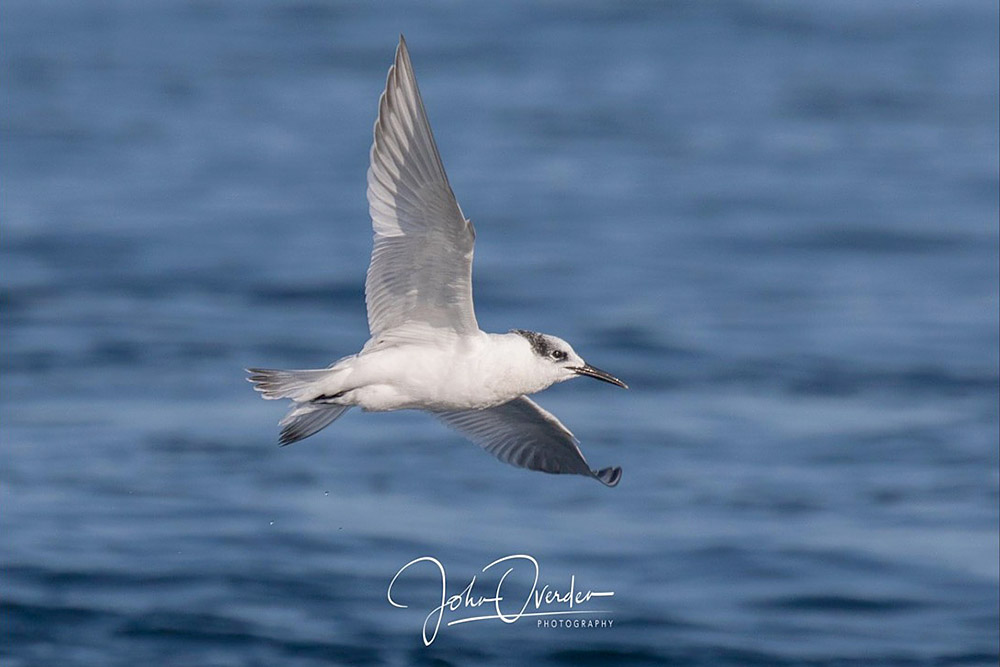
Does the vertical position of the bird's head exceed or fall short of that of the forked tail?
it exceeds it

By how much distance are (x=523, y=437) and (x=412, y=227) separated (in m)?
2.49

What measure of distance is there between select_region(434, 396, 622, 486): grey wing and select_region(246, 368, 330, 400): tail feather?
1732mm

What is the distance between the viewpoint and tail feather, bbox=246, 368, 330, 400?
8.15 metres

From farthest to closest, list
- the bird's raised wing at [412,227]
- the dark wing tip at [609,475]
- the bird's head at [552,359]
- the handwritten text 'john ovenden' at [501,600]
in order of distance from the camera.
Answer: the handwritten text 'john ovenden' at [501,600], the dark wing tip at [609,475], the bird's head at [552,359], the bird's raised wing at [412,227]

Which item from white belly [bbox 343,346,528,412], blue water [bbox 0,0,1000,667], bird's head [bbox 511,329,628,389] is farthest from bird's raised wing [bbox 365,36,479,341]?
blue water [bbox 0,0,1000,667]

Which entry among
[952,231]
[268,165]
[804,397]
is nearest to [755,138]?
[952,231]

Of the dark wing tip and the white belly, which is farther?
the dark wing tip

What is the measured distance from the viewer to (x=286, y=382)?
27.0ft

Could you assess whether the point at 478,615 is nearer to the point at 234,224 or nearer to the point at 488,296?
the point at 488,296

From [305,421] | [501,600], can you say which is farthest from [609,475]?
[501,600]

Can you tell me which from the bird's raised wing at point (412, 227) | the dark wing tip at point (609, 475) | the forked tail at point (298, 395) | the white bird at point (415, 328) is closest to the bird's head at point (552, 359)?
the white bird at point (415, 328)

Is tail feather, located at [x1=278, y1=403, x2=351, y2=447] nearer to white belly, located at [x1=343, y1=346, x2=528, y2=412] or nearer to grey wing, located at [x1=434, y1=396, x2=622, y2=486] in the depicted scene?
white belly, located at [x1=343, y1=346, x2=528, y2=412]

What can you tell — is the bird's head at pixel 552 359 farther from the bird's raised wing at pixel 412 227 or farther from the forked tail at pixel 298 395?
the forked tail at pixel 298 395

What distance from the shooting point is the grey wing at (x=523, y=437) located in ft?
32.5
